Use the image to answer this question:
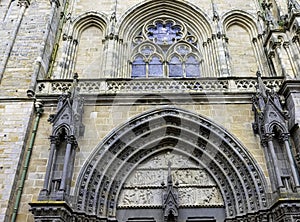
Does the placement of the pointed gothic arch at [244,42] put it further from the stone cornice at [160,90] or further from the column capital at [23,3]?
the column capital at [23,3]

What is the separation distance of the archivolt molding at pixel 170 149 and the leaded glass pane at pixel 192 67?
2.60 metres

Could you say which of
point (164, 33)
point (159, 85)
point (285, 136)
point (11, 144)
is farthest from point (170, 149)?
point (164, 33)

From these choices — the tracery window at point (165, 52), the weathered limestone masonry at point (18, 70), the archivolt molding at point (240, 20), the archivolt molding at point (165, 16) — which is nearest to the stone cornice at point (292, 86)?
the tracery window at point (165, 52)

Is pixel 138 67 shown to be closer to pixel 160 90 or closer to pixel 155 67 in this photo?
pixel 155 67

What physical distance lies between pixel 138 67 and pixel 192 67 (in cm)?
190

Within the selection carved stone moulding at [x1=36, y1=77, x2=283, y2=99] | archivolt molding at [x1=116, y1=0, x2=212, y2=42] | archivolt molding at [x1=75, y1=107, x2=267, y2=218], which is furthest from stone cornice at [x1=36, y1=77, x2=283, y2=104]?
archivolt molding at [x1=116, y1=0, x2=212, y2=42]

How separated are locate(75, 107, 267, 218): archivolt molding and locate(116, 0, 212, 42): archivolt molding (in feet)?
13.8

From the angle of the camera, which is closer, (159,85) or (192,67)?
(159,85)

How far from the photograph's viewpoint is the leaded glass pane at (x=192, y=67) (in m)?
11.3

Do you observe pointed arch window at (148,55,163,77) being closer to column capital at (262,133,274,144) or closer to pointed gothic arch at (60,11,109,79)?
pointed gothic arch at (60,11,109,79)

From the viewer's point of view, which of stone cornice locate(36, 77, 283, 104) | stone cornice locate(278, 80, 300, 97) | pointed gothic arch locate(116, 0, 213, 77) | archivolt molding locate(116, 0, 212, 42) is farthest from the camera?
archivolt molding locate(116, 0, 212, 42)

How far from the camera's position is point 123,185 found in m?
8.81

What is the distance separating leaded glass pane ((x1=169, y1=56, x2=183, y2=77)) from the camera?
36.8ft

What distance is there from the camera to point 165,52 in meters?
11.8
